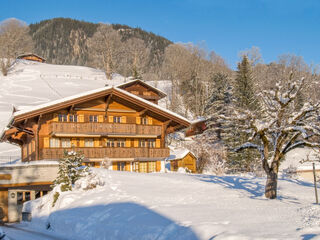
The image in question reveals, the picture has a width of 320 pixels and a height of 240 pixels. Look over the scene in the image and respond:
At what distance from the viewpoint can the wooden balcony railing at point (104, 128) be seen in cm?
2914

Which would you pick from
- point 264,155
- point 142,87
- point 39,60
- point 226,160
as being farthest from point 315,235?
point 39,60

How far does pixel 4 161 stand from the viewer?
41.6m

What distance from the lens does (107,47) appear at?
9094 cm

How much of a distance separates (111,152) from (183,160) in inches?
436

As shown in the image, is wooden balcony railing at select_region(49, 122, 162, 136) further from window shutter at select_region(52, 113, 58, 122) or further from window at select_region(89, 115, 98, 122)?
window at select_region(89, 115, 98, 122)

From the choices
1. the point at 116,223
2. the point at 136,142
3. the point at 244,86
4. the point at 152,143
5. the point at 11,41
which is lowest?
the point at 116,223

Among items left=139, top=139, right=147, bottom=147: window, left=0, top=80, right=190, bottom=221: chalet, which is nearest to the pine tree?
left=0, top=80, right=190, bottom=221: chalet

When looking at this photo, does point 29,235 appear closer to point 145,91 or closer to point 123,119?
point 123,119

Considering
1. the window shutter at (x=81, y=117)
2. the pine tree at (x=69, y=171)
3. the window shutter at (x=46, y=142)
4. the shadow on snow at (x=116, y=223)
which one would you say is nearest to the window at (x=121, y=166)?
the window shutter at (x=81, y=117)

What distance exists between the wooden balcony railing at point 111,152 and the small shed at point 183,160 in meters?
6.01

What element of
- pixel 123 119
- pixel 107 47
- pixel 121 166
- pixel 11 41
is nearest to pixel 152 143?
pixel 123 119

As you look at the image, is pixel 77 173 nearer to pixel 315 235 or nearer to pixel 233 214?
pixel 233 214

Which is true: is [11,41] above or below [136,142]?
above

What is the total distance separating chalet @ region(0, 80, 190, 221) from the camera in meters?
29.2
